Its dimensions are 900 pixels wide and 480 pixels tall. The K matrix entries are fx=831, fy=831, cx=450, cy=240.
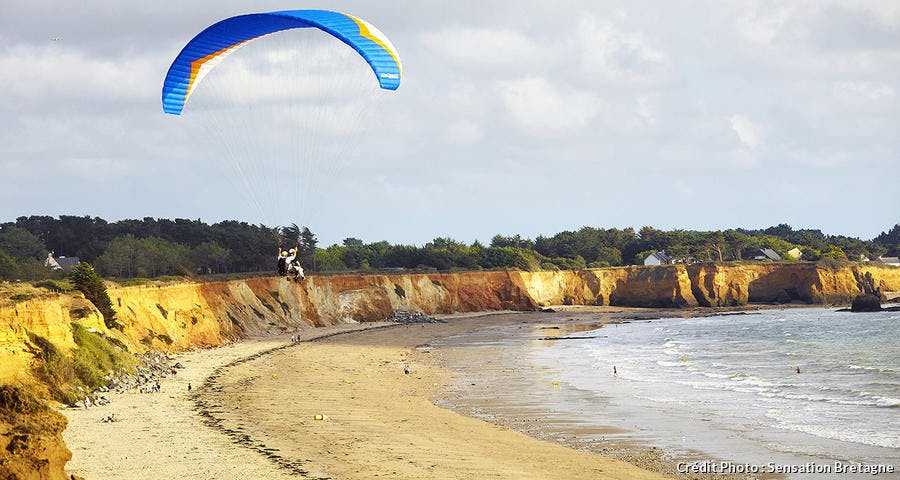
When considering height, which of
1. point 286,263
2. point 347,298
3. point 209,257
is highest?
point 209,257

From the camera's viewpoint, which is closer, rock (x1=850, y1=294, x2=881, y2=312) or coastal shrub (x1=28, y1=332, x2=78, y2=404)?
coastal shrub (x1=28, y1=332, x2=78, y2=404)

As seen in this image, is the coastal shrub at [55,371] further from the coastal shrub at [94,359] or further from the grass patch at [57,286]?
the grass patch at [57,286]

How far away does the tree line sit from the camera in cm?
7569

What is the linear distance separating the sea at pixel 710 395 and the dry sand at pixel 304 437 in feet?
5.13

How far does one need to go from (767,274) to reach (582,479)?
8716cm

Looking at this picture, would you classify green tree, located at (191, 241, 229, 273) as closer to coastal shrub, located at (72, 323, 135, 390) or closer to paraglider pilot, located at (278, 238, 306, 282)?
coastal shrub, located at (72, 323, 135, 390)

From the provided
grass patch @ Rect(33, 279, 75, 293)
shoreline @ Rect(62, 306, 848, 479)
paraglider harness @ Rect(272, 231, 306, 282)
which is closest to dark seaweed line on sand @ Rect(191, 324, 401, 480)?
shoreline @ Rect(62, 306, 848, 479)

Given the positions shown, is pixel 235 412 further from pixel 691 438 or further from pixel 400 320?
pixel 400 320

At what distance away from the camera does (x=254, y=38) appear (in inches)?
987

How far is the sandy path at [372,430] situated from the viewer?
15297mm

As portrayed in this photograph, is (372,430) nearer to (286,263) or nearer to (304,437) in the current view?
(304,437)

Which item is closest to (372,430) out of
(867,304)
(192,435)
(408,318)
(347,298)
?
(192,435)

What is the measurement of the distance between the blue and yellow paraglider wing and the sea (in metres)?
10.3

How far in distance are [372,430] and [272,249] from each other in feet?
238
